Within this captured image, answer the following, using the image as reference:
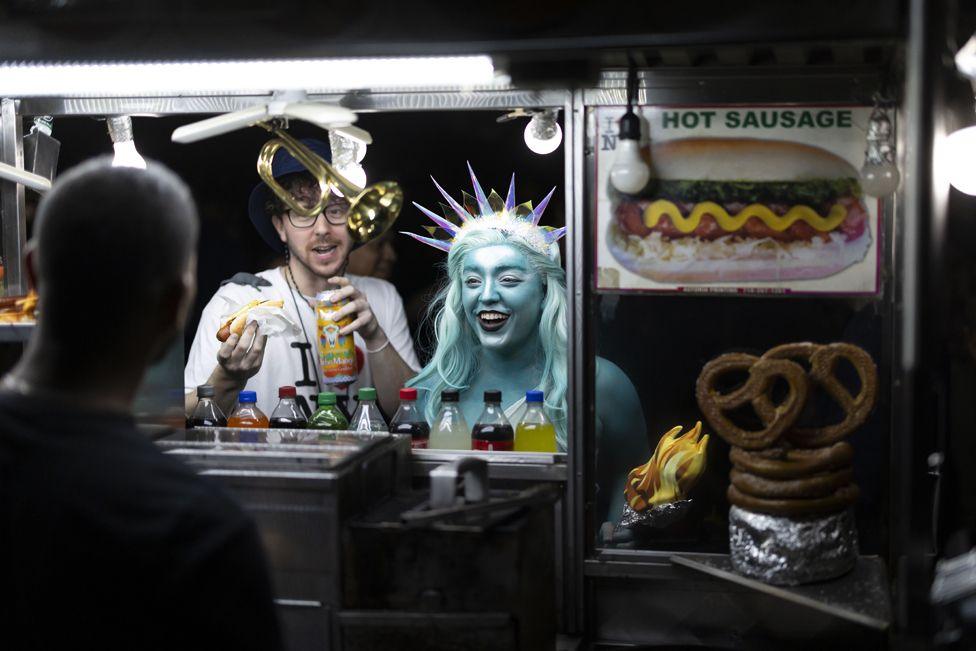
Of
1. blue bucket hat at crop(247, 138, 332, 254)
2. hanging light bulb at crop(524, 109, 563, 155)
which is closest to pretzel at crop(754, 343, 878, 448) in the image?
hanging light bulb at crop(524, 109, 563, 155)

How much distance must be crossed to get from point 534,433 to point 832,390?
1.14 meters

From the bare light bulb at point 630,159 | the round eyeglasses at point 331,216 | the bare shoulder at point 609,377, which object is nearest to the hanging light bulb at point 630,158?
the bare light bulb at point 630,159

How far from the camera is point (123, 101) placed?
3.85 metres

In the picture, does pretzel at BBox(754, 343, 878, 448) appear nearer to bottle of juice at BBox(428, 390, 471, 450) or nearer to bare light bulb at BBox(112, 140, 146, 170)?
bottle of juice at BBox(428, 390, 471, 450)

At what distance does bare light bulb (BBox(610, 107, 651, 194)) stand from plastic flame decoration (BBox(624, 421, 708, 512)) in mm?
851

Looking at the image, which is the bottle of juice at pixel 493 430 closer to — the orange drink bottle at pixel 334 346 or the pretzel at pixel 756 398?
the orange drink bottle at pixel 334 346

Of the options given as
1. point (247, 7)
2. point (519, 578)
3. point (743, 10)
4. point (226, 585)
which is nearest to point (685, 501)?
point (519, 578)

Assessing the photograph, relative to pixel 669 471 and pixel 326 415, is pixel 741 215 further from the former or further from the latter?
pixel 326 415

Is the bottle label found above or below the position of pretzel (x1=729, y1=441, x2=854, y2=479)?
below

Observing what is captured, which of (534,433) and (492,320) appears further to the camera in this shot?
(492,320)

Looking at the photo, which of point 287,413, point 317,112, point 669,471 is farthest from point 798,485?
point 287,413

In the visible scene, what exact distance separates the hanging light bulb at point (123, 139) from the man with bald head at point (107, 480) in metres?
2.55

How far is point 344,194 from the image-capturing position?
13.9ft

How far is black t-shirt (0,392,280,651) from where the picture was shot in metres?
1.39
